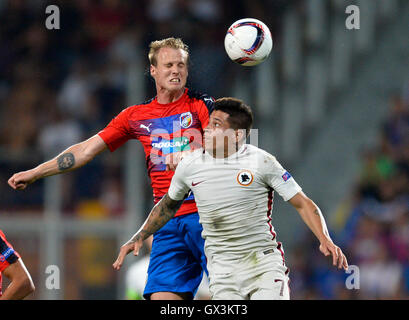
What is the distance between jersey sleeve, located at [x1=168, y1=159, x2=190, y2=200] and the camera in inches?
235

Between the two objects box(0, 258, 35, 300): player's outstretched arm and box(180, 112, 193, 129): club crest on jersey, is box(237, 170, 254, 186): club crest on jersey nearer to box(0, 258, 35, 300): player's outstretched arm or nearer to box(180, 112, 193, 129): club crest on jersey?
box(180, 112, 193, 129): club crest on jersey

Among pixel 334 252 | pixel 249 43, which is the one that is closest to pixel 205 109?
pixel 249 43

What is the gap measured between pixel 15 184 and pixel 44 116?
5.86 m

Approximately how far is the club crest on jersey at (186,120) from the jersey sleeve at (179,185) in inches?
26.5

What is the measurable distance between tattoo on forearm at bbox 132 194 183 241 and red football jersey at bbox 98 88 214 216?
1.39ft

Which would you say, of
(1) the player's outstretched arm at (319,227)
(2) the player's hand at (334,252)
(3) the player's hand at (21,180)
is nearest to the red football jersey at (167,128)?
(3) the player's hand at (21,180)

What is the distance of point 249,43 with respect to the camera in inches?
261

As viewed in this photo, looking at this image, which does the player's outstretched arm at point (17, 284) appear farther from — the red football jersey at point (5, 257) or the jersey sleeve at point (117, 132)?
the jersey sleeve at point (117, 132)

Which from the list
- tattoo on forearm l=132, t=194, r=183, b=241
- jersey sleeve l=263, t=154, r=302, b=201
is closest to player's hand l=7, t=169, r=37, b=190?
tattoo on forearm l=132, t=194, r=183, b=241

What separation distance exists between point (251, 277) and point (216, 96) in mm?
6160

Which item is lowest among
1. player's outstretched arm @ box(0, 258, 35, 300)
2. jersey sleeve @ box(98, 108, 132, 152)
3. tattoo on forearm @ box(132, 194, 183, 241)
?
player's outstretched arm @ box(0, 258, 35, 300)

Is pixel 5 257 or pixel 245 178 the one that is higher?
pixel 245 178

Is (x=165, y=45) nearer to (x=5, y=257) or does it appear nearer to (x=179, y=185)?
(x=179, y=185)
